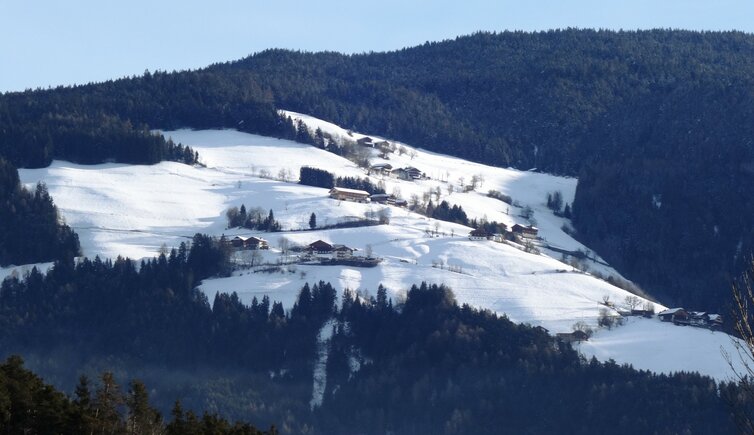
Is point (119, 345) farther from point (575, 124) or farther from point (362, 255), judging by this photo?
point (575, 124)

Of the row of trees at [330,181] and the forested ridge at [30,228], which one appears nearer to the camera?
the forested ridge at [30,228]

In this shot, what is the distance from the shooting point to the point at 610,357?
88812 millimetres

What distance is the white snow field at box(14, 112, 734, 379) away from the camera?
314 feet

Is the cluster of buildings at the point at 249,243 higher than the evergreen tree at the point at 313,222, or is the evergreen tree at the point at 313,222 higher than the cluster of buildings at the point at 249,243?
the evergreen tree at the point at 313,222

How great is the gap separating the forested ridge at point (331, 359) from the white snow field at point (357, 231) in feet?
9.30

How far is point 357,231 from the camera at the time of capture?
114688 millimetres

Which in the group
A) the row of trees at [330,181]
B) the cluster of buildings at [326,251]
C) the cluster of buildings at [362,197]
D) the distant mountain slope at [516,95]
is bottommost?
the cluster of buildings at [326,251]

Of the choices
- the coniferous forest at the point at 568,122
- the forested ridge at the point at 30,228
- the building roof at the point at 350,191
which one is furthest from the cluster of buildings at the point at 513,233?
the forested ridge at the point at 30,228

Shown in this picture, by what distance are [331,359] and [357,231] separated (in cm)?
2602

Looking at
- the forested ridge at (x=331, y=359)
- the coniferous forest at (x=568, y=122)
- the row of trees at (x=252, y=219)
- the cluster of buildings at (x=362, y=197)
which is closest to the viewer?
the forested ridge at (x=331, y=359)

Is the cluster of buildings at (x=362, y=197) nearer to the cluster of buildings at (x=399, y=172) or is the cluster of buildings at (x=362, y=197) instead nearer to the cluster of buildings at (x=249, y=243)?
the cluster of buildings at (x=399, y=172)

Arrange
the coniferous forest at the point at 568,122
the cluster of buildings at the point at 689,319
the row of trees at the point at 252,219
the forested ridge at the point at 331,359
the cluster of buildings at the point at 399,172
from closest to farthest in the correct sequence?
the forested ridge at the point at 331,359
the cluster of buildings at the point at 689,319
the row of trees at the point at 252,219
the coniferous forest at the point at 568,122
the cluster of buildings at the point at 399,172

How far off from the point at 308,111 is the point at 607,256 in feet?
162

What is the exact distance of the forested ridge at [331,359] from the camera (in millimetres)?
81875
